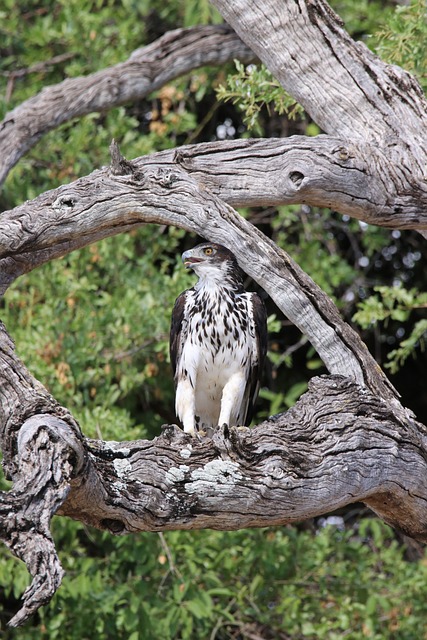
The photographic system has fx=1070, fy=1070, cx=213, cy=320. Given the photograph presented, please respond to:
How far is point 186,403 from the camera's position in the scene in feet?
17.6

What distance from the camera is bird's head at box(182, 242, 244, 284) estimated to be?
17.7 ft

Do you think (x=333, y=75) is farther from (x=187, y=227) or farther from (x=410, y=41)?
(x=187, y=227)

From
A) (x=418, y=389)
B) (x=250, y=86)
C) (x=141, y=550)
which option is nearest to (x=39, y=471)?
(x=250, y=86)

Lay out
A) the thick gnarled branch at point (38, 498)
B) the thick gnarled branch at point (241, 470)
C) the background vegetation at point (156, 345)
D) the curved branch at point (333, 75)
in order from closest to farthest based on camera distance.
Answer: the thick gnarled branch at point (38, 498) → the thick gnarled branch at point (241, 470) → the curved branch at point (333, 75) → the background vegetation at point (156, 345)

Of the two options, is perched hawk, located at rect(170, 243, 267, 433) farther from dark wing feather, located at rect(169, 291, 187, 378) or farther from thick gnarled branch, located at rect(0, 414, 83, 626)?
thick gnarled branch, located at rect(0, 414, 83, 626)

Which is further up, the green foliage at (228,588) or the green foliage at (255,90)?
the green foliage at (255,90)

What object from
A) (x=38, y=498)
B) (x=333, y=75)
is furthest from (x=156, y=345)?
(x=38, y=498)

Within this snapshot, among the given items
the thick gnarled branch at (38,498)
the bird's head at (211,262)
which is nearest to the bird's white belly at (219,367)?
the bird's head at (211,262)

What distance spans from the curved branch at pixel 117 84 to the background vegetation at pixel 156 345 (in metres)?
0.28

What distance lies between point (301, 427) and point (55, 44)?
196 inches

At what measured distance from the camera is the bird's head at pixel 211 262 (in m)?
5.41

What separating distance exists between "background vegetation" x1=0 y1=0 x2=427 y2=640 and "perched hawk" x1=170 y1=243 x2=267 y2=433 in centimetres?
74

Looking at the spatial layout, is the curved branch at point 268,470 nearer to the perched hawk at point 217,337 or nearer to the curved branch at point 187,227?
the curved branch at point 187,227

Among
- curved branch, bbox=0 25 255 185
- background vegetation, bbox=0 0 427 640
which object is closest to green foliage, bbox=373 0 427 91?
background vegetation, bbox=0 0 427 640
